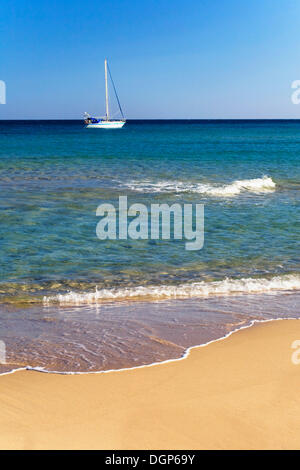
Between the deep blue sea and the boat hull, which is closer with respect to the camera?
the deep blue sea

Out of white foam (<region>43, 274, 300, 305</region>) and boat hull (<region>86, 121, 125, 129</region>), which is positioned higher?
boat hull (<region>86, 121, 125, 129</region>)

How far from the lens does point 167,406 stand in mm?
4496

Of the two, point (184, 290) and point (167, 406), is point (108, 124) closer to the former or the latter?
point (184, 290)

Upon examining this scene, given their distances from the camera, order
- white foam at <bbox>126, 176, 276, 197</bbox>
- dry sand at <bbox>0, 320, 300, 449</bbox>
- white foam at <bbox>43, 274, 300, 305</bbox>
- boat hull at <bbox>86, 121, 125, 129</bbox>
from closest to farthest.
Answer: dry sand at <bbox>0, 320, 300, 449</bbox>, white foam at <bbox>43, 274, 300, 305</bbox>, white foam at <bbox>126, 176, 276, 197</bbox>, boat hull at <bbox>86, 121, 125, 129</bbox>

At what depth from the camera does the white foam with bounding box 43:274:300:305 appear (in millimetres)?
7785

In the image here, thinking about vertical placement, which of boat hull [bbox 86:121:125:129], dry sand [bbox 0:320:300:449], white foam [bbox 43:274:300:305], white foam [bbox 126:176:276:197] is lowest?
dry sand [bbox 0:320:300:449]

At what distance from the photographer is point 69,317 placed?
701cm

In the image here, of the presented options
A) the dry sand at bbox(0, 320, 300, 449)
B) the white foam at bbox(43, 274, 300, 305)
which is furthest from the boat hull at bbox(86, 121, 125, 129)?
the dry sand at bbox(0, 320, 300, 449)

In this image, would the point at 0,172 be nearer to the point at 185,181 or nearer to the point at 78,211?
the point at 185,181

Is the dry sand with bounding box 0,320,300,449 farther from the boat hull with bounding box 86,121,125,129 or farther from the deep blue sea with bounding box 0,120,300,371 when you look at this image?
the boat hull with bounding box 86,121,125,129

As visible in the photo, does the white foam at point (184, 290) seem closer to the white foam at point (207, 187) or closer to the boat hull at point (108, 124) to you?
the white foam at point (207, 187)

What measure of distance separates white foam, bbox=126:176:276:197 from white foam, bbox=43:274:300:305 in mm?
10267

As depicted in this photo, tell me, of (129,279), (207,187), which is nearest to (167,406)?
(129,279)

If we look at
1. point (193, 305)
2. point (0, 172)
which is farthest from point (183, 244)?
point (0, 172)
